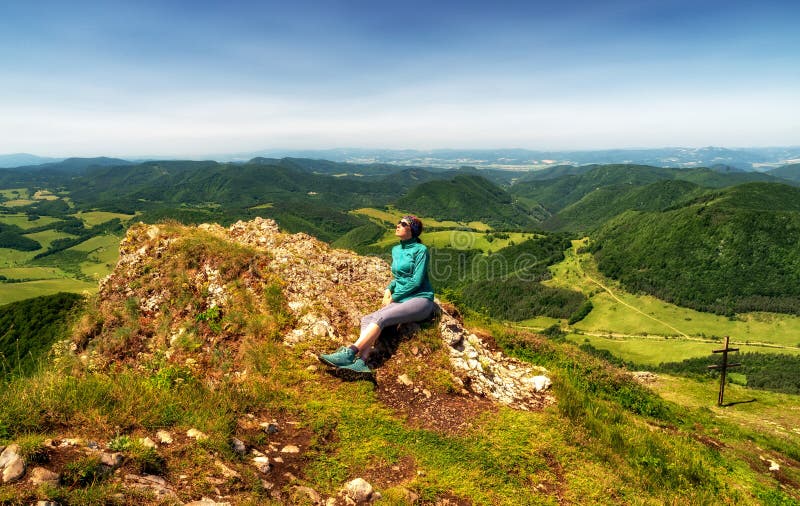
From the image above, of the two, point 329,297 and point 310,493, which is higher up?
point 329,297

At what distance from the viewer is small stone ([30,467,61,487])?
12.1 ft

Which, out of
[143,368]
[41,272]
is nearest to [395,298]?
[143,368]

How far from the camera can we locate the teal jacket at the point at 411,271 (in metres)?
8.68

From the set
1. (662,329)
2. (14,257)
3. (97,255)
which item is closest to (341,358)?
(662,329)

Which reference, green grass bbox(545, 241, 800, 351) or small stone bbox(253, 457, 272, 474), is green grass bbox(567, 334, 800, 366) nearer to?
green grass bbox(545, 241, 800, 351)

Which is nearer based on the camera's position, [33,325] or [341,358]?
[341,358]

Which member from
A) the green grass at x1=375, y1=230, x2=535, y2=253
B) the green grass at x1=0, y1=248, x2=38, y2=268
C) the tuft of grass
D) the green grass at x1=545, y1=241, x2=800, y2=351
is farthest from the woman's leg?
the green grass at x1=0, y1=248, x2=38, y2=268

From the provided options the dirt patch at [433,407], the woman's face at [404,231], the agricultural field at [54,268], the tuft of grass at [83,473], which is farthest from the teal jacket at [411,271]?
the agricultural field at [54,268]

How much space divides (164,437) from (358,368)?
3.49m

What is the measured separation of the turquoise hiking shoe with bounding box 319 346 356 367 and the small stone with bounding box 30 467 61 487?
4278 millimetres

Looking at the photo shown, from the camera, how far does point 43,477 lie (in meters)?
3.76

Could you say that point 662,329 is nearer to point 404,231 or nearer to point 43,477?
point 404,231

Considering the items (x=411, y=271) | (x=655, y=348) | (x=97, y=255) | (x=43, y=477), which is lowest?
(x=655, y=348)

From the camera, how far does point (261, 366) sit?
25.1 feet
